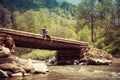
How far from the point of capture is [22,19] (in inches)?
4286

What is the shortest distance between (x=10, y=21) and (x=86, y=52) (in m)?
55.5

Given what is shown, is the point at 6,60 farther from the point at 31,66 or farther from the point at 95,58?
the point at 95,58

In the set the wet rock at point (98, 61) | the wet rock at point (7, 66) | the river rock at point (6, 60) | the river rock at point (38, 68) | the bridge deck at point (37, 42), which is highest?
the bridge deck at point (37, 42)

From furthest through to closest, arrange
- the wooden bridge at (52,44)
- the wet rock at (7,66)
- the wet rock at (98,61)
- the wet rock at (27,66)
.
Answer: the wet rock at (98,61), the wooden bridge at (52,44), the wet rock at (27,66), the wet rock at (7,66)

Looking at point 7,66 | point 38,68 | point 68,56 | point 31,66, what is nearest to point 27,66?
point 31,66

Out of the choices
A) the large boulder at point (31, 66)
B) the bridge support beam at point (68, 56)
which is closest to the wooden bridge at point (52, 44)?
the bridge support beam at point (68, 56)

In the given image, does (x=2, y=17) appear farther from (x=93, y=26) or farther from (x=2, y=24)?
(x=93, y=26)

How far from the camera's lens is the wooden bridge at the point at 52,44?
48109 mm

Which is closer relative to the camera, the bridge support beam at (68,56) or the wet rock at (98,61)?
the wet rock at (98,61)

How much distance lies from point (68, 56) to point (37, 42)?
1152 cm

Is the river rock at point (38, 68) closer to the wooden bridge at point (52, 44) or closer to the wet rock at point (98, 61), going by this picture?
the wooden bridge at point (52, 44)

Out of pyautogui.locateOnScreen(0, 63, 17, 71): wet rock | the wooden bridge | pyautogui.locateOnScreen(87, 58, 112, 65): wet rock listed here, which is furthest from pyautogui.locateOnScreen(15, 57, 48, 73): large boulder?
pyautogui.locateOnScreen(87, 58, 112, 65): wet rock

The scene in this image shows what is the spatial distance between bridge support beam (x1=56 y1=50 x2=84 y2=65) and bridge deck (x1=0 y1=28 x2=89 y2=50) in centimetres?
100

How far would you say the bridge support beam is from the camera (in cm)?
6044
